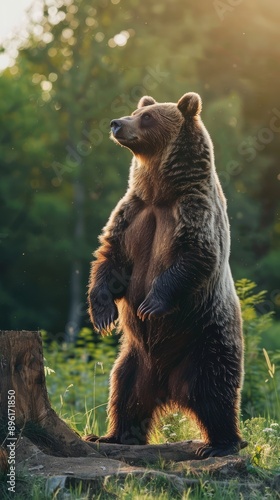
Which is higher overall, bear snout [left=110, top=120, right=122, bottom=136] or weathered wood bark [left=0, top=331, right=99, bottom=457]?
bear snout [left=110, top=120, right=122, bottom=136]

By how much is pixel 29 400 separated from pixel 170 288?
3.71 feet

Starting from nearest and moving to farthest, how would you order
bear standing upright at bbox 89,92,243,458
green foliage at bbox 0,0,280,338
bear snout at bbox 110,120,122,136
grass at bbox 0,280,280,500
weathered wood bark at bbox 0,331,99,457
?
grass at bbox 0,280,280,500, weathered wood bark at bbox 0,331,99,457, bear standing upright at bbox 89,92,243,458, bear snout at bbox 110,120,122,136, green foliage at bbox 0,0,280,338

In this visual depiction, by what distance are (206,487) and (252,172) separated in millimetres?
18106

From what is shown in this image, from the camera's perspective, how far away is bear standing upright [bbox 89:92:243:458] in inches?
238

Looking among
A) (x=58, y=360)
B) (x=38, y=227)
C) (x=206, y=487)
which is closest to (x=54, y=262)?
(x=38, y=227)

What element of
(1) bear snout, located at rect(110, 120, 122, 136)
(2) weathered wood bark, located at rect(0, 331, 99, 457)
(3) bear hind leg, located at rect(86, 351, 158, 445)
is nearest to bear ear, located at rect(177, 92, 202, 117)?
(1) bear snout, located at rect(110, 120, 122, 136)

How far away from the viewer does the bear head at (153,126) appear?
6.32 meters

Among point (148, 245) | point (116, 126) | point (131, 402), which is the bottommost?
point (131, 402)

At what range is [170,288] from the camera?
5973 millimetres

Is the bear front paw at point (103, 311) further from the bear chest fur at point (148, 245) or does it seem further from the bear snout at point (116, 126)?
the bear snout at point (116, 126)

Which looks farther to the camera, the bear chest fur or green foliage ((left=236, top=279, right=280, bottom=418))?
green foliage ((left=236, top=279, right=280, bottom=418))

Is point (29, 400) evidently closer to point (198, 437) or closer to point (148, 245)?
point (148, 245)

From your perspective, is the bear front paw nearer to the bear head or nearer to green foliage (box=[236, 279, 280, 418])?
the bear head

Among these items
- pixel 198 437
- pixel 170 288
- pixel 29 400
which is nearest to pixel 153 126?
pixel 170 288
